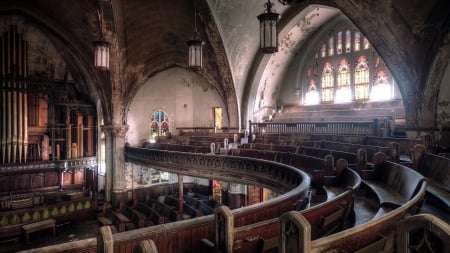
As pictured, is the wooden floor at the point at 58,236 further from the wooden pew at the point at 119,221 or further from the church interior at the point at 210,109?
the wooden pew at the point at 119,221

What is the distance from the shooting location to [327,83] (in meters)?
17.6

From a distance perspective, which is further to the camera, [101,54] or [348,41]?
[348,41]

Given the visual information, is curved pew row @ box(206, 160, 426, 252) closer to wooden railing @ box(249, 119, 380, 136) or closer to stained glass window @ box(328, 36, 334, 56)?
wooden railing @ box(249, 119, 380, 136)

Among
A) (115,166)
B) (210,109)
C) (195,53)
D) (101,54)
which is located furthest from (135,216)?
(195,53)

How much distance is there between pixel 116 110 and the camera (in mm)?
15562

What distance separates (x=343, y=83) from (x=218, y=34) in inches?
300

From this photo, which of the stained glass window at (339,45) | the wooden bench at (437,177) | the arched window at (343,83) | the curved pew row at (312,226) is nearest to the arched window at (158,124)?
the arched window at (343,83)

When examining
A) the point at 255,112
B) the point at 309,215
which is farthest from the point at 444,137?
the point at 255,112

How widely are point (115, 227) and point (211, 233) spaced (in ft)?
35.5

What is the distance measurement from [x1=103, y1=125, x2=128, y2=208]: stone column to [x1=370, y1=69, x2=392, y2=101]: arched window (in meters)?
12.2

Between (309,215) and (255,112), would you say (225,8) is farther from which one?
(309,215)

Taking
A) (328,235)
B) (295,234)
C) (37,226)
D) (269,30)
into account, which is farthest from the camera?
(37,226)

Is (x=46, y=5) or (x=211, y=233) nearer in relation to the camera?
(x=211, y=233)

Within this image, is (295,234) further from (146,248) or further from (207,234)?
(207,234)
